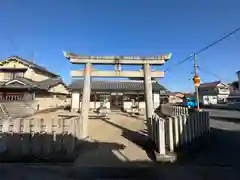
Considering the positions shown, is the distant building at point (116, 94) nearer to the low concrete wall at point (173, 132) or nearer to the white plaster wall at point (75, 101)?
the white plaster wall at point (75, 101)

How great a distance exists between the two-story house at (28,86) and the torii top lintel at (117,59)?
1494 cm

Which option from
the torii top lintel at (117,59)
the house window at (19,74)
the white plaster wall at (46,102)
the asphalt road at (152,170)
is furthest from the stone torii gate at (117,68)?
the house window at (19,74)

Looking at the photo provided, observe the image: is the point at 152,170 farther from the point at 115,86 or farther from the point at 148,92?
the point at 115,86

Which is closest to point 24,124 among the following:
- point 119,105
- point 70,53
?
point 70,53

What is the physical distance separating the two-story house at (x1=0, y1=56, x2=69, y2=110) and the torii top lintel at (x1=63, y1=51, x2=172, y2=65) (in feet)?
49.0

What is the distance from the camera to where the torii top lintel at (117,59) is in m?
10.2

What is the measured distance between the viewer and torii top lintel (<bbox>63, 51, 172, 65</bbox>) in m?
10.2

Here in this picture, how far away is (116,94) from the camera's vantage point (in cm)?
2873

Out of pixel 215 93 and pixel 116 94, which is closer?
pixel 116 94

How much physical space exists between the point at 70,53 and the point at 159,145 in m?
6.79

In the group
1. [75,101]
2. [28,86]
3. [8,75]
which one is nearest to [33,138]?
[28,86]

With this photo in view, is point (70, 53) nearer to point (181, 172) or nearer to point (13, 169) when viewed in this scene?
point (13, 169)

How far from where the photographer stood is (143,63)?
10484 mm

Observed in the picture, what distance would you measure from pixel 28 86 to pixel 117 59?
16574 millimetres
